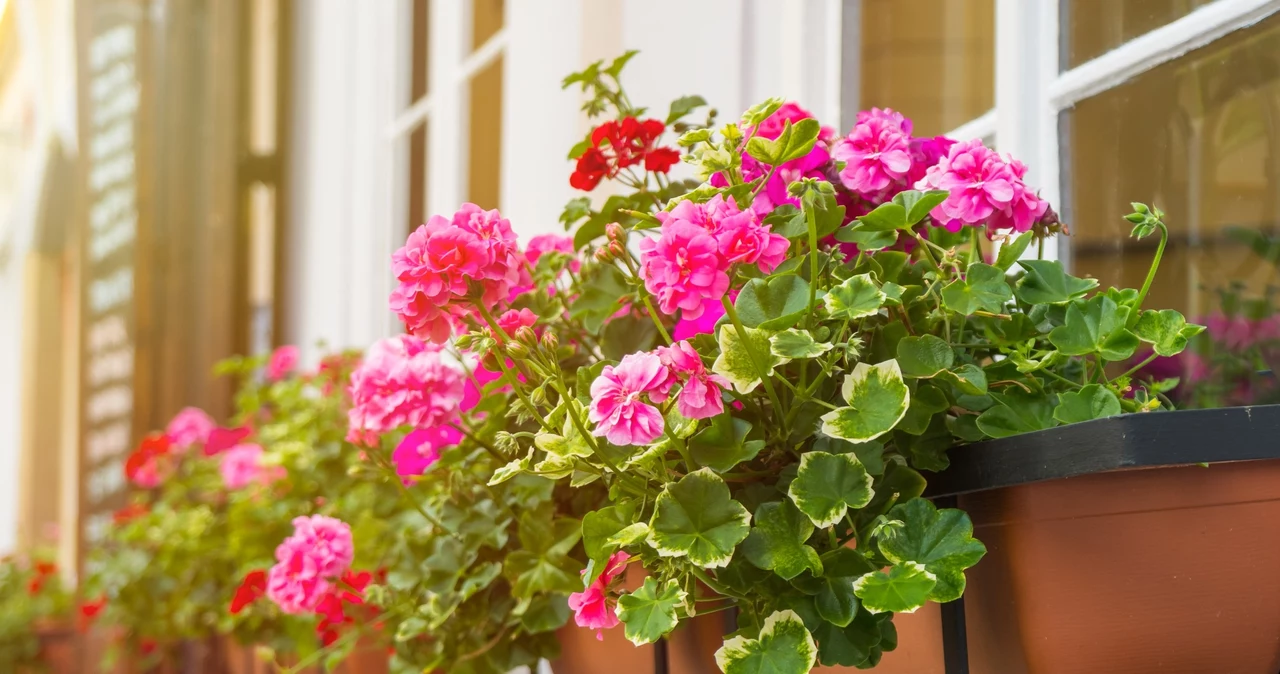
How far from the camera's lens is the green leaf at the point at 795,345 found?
0.67 metres

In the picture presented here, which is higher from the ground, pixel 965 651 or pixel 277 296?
pixel 277 296

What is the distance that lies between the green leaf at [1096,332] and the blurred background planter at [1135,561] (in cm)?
8

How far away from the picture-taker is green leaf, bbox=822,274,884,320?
68cm

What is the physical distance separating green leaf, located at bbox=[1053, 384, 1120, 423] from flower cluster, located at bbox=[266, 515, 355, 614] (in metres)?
0.74

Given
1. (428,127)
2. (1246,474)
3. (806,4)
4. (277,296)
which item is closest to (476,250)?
(1246,474)

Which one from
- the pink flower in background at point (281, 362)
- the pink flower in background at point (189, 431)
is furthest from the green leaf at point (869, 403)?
the pink flower in background at point (189, 431)

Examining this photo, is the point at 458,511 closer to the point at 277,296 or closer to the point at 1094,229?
the point at 1094,229

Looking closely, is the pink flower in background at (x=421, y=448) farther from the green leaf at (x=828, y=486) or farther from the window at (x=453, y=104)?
the window at (x=453, y=104)

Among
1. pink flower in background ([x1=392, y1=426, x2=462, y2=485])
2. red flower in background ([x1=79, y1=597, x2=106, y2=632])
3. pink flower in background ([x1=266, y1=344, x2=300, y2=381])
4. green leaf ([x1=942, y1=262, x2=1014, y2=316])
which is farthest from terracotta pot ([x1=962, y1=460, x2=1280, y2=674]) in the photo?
red flower in background ([x1=79, y1=597, x2=106, y2=632])

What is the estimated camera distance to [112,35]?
3416mm

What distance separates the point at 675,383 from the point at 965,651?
9.6 inches

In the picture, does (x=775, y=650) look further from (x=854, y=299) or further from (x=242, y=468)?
(x=242, y=468)

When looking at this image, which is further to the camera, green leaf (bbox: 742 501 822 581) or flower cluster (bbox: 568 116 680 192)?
flower cluster (bbox: 568 116 680 192)

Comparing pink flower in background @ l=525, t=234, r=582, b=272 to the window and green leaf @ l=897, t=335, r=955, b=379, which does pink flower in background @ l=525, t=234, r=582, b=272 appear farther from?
the window
